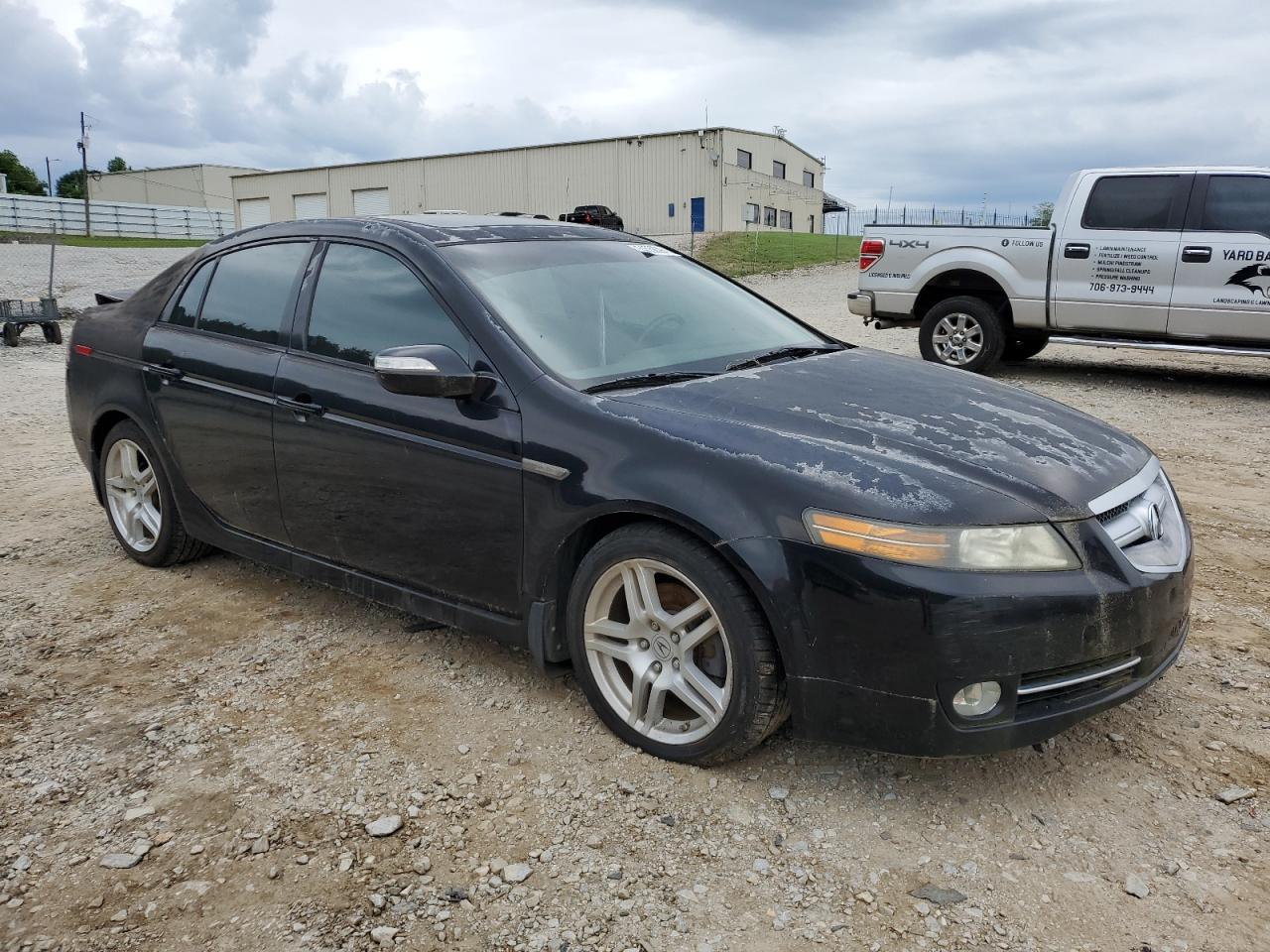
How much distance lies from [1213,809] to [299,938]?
2360mm

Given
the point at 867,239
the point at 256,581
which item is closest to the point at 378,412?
the point at 256,581

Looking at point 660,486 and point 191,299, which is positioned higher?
point 191,299

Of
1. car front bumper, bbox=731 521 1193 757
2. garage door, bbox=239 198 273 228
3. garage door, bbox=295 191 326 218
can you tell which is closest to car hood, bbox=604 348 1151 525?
car front bumper, bbox=731 521 1193 757

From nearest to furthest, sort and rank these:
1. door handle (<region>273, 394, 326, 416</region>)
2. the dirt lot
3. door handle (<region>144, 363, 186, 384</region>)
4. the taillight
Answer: the dirt lot
door handle (<region>273, 394, 326, 416</region>)
door handle (<region>144, 363, 186, 384</region>)
the taillight

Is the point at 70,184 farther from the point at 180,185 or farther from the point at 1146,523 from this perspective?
the point at 1146,523

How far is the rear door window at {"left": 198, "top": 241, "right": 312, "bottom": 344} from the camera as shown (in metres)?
3.95

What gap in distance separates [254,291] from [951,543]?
2982 mm

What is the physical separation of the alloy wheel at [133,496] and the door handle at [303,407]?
3.97ft

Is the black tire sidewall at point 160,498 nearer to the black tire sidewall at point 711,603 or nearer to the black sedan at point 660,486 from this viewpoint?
the black sedan at point 660,486

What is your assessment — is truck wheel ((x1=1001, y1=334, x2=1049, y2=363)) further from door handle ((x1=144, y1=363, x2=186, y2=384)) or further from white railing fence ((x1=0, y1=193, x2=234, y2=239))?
white railing fence ((x1=0, y1=193, x2=234, y2=239))

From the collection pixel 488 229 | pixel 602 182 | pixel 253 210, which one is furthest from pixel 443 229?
pixel 253 210

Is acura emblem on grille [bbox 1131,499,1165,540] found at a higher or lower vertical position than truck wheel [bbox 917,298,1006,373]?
lower

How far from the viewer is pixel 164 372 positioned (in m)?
4.34

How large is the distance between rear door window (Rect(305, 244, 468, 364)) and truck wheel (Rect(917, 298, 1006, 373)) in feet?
23.8
